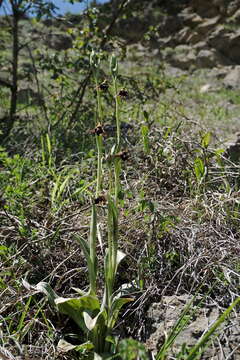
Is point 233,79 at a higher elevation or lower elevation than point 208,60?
lower

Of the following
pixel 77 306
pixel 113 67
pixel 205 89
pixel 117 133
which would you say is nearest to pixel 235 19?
pixel 205 89

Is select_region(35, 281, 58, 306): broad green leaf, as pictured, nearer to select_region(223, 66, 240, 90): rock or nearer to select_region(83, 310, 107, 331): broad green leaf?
select_region(83, 310, 107, 331): broad green leaf

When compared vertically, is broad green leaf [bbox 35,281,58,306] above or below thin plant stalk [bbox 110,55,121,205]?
below

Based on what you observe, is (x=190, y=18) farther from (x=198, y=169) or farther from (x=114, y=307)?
(x=114, y=307)

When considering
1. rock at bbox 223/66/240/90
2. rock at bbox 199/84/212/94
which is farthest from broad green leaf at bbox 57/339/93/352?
rock at bbox 223/66/240/90

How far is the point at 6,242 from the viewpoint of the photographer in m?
1.87

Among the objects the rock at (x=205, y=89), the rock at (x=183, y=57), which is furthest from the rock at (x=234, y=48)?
the rock at (x=205, y=89)

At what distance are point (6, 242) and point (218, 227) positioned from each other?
0.98 metres

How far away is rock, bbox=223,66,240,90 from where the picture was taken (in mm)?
10298

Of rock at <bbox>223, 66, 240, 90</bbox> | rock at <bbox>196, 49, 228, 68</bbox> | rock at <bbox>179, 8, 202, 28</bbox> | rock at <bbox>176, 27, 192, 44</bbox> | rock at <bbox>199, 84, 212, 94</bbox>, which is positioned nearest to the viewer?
rock at <bbox>199, 84, 212, 94</bbox>

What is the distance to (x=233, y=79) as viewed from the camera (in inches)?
432

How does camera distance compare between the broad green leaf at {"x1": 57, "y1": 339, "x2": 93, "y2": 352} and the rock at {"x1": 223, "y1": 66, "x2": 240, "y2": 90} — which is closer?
the broad green leaf at {"x1": 57, "y1": 339, "x2": 93, "y2": 352}

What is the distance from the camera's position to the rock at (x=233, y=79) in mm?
10298

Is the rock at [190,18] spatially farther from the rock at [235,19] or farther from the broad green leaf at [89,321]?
the broad green leaf at [89,321]
